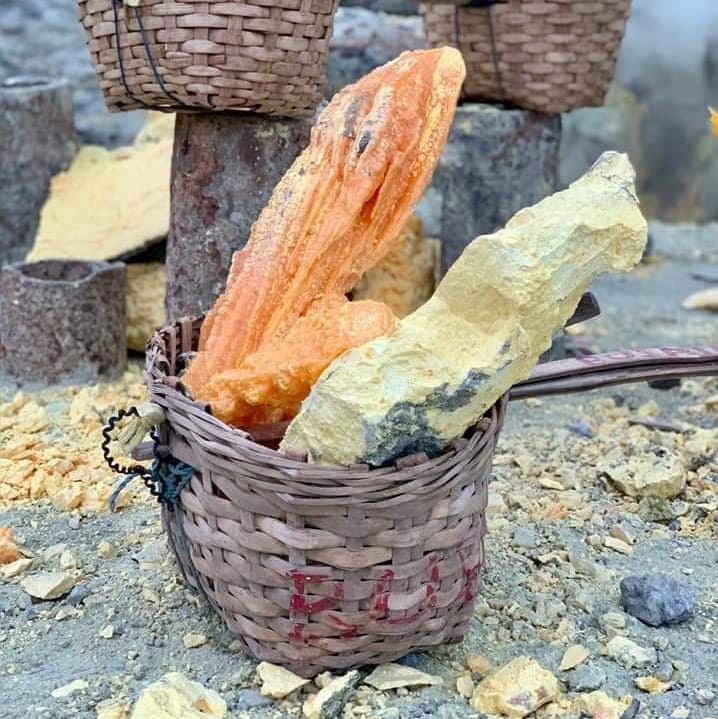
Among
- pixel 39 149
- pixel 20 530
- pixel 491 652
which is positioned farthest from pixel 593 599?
pixel 39 149

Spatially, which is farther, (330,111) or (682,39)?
(682,39)

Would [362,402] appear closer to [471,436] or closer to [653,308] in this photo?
[471,436]

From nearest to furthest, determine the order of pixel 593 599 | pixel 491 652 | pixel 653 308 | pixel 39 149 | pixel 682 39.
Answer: pixel 491 652 < pixel 593 599 < pixel 39 149 < pixel 653 308 < pixel 682 39

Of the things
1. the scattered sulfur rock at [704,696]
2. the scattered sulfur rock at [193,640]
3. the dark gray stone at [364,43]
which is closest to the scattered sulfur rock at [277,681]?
the scattered sulfur rock at [193,640]

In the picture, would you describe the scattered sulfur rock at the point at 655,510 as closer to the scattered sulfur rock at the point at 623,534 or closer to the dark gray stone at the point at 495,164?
the scattered sulfur rock at the point at 623,534

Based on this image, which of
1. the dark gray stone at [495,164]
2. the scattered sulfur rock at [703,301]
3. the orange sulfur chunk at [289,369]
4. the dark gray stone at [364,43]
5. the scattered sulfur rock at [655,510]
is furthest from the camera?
the dark gray stone at [364,43]

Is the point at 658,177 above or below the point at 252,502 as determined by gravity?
below
